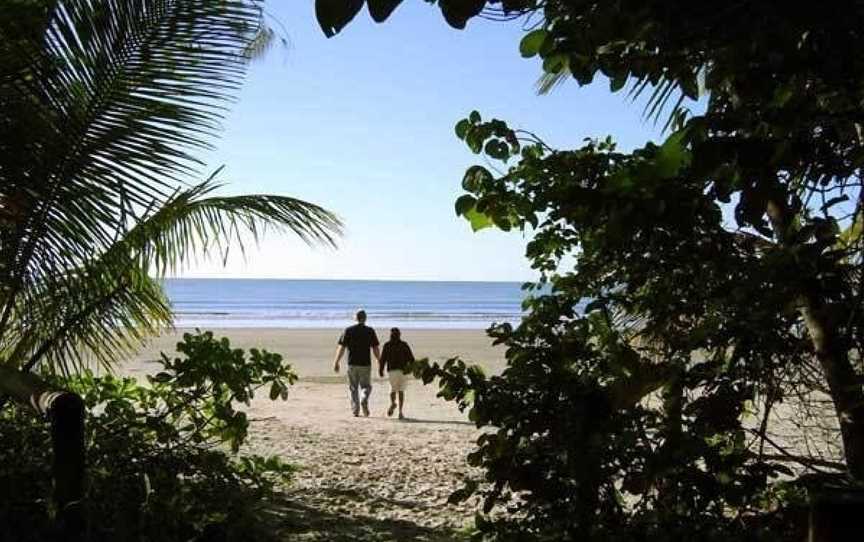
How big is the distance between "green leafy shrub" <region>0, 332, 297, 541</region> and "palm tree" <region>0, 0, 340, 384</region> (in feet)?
1.36

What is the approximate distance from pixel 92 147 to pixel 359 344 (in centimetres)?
790

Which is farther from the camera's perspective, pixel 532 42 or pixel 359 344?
pixel 359 344

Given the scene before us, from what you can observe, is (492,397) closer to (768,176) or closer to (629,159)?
(629,159)

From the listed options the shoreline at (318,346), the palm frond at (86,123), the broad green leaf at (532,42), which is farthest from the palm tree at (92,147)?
the shoreline at (318,346)

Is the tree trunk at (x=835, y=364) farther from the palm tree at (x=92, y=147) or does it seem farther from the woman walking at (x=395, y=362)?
the woman walking at (x=395, y=362)

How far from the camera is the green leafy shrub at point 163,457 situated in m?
3.66

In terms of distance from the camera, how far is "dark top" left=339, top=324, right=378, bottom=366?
1151 cm

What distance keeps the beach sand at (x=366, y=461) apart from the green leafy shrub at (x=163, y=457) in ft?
3.16

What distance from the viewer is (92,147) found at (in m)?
3.91

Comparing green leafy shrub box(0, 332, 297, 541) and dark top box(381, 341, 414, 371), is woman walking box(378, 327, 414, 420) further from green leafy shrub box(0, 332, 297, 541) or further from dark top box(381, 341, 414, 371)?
green leafy shrub box(0, 332, 297, 541)

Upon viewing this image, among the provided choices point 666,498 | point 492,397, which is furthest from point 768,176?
point 492,397

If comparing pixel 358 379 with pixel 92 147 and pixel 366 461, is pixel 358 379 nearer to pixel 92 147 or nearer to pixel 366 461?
pixel 366 461

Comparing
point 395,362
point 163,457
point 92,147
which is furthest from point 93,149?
point 395,362

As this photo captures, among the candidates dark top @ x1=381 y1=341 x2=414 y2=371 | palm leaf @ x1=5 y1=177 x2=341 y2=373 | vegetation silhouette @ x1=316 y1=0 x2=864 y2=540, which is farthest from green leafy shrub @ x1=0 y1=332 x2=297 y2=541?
dark top @ x1=381 y1=341 x2=414 y2=371
